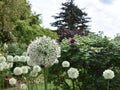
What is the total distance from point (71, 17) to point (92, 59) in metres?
28.7

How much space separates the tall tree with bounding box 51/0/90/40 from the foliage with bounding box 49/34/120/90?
27.6 metres

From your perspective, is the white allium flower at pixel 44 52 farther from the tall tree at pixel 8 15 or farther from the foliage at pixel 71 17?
the foliage at pixel 71 17

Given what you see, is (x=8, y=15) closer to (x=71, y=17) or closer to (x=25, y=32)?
(x=25, y=32)

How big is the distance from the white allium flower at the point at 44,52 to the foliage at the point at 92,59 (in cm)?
281

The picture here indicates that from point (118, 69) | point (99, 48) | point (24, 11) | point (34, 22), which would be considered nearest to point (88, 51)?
point (99, 48)

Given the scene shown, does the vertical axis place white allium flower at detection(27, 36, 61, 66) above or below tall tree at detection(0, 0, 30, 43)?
below

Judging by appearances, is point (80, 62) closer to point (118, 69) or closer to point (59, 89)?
point (118, 69)

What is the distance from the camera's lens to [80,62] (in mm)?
6816

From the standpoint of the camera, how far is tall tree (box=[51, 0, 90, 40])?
115 ft

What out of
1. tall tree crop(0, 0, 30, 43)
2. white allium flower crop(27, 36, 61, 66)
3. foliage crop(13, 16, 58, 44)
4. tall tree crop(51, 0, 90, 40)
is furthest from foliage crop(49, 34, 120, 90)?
tall tree crop(51, 0, 90, 40)

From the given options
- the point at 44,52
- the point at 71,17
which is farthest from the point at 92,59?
the point at 71,17

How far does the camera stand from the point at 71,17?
1384 inches

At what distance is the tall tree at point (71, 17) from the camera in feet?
115

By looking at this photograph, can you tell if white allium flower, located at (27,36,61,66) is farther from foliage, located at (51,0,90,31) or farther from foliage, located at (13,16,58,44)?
foliage, located at (51,0,90,31)
